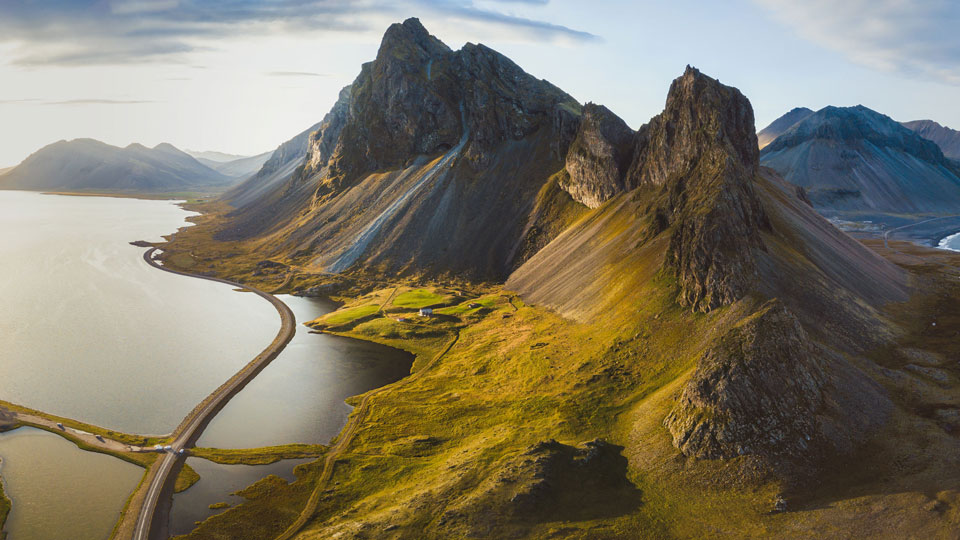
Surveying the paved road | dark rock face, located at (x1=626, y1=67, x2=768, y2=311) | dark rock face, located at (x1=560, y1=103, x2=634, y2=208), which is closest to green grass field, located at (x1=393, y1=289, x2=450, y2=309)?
the paved road

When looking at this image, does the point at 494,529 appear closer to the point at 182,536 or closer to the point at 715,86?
the point at 182,536

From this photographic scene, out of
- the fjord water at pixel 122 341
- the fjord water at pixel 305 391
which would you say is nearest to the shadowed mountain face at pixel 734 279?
the fjord water at pixel 305 391

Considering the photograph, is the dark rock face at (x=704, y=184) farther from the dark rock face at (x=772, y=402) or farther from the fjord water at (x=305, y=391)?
the fjord water at (x=305, y=391)

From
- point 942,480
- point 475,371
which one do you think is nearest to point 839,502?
point 942,480

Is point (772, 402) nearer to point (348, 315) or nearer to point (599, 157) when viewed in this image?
point (348, 315)

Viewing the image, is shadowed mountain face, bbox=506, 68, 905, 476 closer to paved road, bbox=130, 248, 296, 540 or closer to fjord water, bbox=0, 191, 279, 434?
paved road, bbox=130, 248, 296, 540

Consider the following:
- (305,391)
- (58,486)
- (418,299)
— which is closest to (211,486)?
(58,486)
